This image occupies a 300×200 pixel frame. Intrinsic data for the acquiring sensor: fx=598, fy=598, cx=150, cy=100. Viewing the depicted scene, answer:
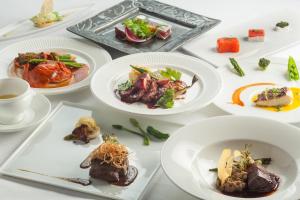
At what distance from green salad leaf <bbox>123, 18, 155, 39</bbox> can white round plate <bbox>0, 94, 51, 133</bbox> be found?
2.28 ft

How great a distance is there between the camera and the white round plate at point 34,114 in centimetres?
230

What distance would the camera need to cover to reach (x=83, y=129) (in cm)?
224

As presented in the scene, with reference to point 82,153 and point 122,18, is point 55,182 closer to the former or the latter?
point 82,153

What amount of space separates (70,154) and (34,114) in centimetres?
34

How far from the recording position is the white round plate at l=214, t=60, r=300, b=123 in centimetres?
232

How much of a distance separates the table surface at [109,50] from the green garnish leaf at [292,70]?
245 millimetres

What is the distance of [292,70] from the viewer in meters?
2.62

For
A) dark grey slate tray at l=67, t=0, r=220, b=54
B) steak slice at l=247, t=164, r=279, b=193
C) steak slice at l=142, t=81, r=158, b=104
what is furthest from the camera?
dark grey slate tray at l=67, t=0, r=220, b=54

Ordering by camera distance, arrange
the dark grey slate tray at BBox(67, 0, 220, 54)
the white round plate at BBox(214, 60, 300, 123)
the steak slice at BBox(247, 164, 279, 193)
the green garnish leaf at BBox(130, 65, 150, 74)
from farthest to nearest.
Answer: the dark grey slate tray at BBox(67, 0, 220, 54)
the green garnish leaf at BBox(130, 65, 150, 74)
the white round plate at BBox(214, 60, 300, 123)
the steak slice at BBox(247, 164, 279, 193)

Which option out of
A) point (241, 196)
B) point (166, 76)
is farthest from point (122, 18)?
point (241, 196)

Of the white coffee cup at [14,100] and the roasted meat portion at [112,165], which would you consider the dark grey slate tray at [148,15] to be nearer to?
the white coffee cup at [14,100]

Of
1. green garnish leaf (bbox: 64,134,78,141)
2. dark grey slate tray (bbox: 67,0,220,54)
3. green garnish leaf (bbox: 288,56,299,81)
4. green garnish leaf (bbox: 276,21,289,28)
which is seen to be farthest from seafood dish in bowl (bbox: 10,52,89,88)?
green garnish leaf (bbox: 276,21,289,28)

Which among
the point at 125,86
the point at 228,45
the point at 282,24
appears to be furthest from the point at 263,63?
the point at 125,86

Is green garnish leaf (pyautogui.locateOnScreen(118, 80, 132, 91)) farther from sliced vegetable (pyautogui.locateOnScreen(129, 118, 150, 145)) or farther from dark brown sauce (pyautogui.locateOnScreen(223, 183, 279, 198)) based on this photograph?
dark brown sauce (pyautogui.locateOnScreen(223, 183, 279, 198))
